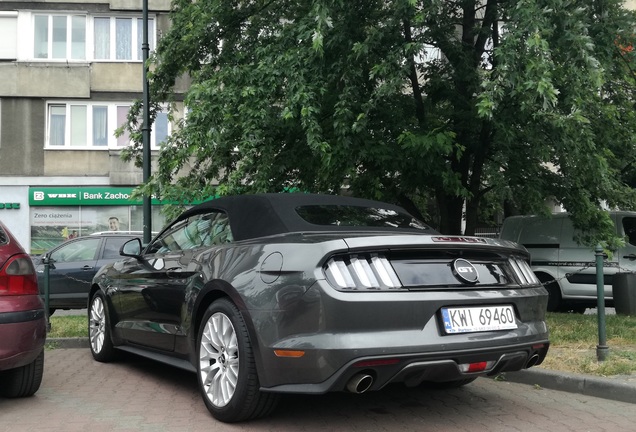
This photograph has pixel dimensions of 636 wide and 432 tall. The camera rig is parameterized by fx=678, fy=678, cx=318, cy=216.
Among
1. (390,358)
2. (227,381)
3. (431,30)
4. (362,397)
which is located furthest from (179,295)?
(431,30)

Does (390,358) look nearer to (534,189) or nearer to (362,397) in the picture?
(362,397)

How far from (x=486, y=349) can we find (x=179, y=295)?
227 centimetres

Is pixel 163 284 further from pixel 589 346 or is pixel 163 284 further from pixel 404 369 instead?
pixel 589 346

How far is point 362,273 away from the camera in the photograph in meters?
3.91

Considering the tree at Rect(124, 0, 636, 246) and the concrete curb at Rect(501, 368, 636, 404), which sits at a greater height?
the tree at Rect(124, 0, 636, 246)

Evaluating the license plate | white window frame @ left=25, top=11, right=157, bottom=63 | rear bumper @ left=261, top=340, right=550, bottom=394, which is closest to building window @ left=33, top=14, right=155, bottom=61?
white window frame @ left=25, top=11, right=157, bottom=63

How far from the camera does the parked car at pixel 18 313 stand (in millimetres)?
4531

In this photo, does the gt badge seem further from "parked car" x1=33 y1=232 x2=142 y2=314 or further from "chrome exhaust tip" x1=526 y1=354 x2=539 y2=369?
"parked car" x1=33 y1=232 x2=142 y2=314

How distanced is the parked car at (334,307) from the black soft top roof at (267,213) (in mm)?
11

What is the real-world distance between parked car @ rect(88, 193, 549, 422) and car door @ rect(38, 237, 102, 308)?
733 cm

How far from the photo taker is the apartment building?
2288 centimetres

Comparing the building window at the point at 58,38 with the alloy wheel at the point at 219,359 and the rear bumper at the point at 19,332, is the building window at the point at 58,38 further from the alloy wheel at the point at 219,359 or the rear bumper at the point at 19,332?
the alloy wheel at the point at 219,359

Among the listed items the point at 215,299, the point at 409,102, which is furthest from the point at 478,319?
the point at 409,102

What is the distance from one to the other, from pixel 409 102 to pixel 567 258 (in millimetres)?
4444
